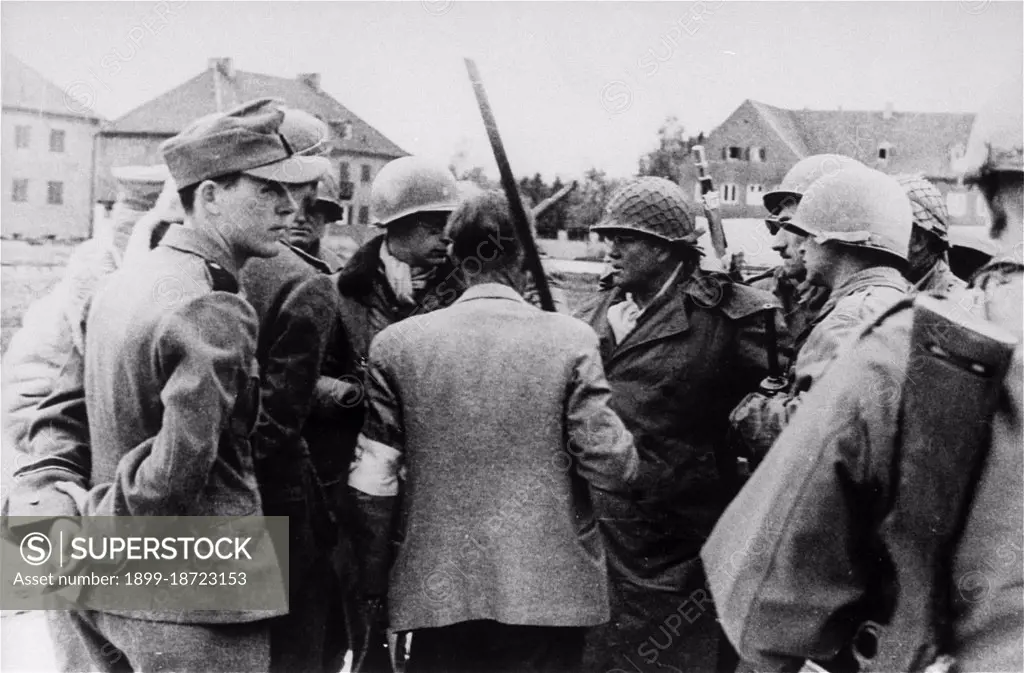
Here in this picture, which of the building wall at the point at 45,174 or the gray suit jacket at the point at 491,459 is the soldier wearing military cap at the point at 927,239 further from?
the building wall at the point at 45,174

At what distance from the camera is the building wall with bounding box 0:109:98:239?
3.74 m

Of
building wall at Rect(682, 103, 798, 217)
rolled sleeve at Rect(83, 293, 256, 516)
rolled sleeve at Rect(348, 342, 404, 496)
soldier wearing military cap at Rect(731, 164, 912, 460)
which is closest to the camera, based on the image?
rolled sleeve at Rect(83, 293, 256, 516)

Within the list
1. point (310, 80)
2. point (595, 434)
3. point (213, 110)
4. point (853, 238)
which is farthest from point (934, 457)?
point (310, 80)

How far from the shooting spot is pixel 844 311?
2934 millimetres

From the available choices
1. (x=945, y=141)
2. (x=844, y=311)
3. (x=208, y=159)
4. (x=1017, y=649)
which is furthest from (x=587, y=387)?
(x=945, y=141)

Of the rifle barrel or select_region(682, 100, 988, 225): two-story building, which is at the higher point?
select_region(682, 100, 988, 225): two-story building

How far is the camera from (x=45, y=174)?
3.97 meters

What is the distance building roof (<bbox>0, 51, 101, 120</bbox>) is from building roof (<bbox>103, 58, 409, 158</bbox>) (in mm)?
186

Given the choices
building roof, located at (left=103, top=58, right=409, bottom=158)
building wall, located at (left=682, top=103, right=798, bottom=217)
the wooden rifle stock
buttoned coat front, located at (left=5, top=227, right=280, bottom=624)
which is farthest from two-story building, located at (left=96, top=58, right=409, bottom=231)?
building wall, located at (left=682, top=103, right=798, bottom=217)

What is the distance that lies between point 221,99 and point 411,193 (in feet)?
2.76

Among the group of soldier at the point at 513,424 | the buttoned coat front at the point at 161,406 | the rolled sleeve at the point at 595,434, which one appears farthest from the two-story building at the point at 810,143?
the buttoned coat front at the point at 161,406

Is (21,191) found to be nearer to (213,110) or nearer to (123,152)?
(123,152)

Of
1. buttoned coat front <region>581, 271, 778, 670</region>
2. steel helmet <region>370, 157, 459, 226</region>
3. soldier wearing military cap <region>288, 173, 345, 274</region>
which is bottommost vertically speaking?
buttoned coat front <region>581, 271, 778, 670</region>

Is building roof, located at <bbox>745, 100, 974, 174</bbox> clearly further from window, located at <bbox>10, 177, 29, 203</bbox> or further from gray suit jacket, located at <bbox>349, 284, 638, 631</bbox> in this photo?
window, located at <bbox>10, 177, 29, 203</bbox>
